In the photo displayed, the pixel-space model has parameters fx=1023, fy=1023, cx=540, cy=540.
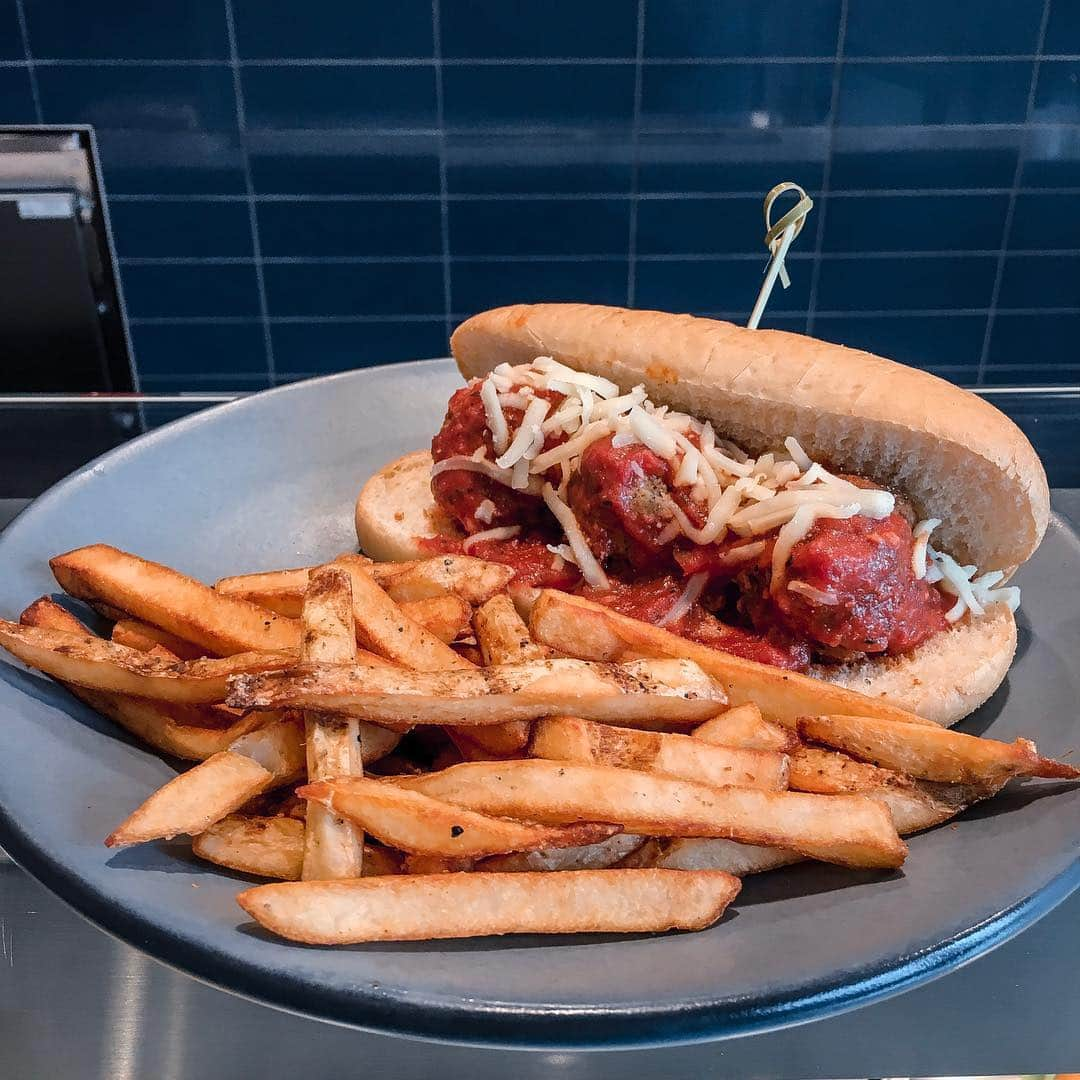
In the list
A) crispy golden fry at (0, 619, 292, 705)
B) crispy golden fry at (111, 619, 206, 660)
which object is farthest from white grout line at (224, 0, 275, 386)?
crispy golden fry at (0, 619, 292, 705)

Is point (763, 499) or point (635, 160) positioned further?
point (635, 160)

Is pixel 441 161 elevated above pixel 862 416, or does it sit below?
above

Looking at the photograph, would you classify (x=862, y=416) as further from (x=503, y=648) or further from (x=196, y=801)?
(x=196, y=801)

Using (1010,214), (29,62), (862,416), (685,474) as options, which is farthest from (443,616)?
(1010,214)

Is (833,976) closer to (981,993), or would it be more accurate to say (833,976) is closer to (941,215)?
(981,993)

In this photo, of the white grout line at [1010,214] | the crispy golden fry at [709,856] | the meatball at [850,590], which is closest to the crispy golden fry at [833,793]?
the crispy golden fry at [709,856]

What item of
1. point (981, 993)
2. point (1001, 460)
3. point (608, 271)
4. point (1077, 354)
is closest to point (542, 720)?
point (981, 993)

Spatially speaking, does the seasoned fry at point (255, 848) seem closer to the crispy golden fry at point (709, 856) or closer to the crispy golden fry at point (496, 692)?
the crispy golden fry at point (496, 692)

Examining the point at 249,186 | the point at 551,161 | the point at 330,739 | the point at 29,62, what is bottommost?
the point at 330,739
